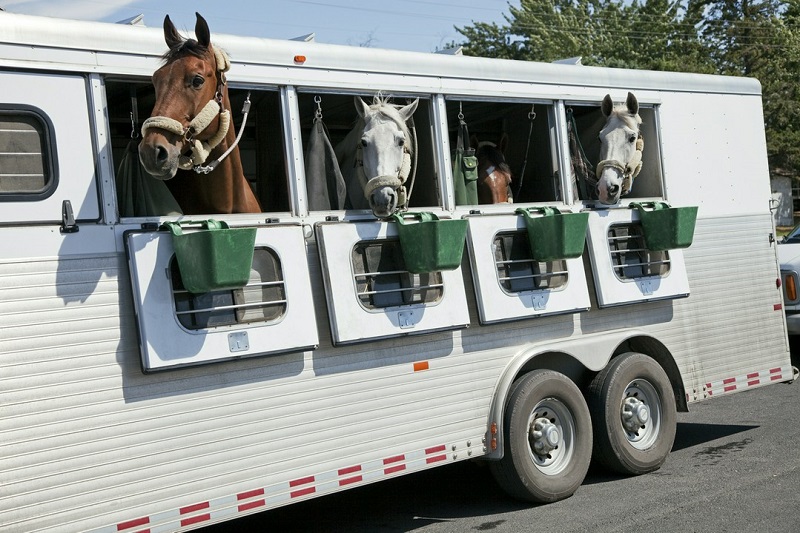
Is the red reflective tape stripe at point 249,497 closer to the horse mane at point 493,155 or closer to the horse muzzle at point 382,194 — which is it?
the horse muzzle at point 382,194

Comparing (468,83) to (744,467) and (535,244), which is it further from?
(744,467)

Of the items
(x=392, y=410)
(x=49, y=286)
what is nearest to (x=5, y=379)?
(x=49, y=286)

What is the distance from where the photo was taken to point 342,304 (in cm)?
612

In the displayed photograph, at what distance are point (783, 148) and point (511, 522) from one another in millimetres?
35227

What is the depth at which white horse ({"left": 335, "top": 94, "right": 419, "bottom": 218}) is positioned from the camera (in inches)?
246

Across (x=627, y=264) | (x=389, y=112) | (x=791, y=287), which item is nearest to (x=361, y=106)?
(x=389, y=112)

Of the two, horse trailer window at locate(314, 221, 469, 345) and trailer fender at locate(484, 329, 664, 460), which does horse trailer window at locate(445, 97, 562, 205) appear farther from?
trailer fender at locate(484, 329, 664, 460)

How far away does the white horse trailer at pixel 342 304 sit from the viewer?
199 inches

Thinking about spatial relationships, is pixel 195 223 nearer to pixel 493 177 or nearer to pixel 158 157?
pixel 158 157

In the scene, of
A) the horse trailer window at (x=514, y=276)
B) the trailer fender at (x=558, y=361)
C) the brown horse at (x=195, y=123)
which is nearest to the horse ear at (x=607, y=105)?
the horse trailer window at (x=514, y=276)

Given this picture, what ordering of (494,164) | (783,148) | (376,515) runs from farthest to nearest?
(783,148) < (494,164) < (376,515)

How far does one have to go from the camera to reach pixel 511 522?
22.4 ft

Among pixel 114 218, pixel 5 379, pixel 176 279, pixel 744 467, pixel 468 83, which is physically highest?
pixel 468 83

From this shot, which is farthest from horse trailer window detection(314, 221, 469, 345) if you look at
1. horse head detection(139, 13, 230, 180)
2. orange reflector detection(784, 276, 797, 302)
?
orange reflector detection(784, 276, 797, 302)
